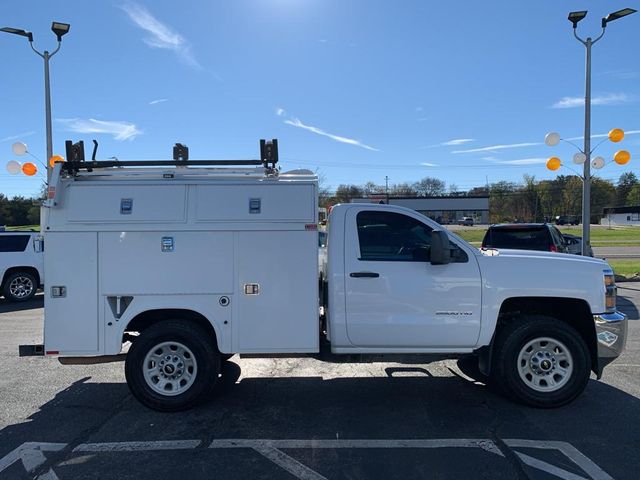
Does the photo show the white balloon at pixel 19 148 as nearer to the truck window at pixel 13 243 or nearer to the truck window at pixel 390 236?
the truck window at pixel 13 243

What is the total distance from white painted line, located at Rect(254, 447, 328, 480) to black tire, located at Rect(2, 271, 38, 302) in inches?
463

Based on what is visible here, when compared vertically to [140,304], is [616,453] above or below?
below

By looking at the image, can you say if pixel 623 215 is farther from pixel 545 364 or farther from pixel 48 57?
pixel 545 364

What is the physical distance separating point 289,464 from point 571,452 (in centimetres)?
224

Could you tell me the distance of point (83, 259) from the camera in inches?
196

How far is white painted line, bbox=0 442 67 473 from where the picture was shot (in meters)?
3.87

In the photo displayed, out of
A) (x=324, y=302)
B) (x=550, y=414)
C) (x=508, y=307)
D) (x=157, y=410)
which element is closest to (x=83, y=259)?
(x=157, y=410)

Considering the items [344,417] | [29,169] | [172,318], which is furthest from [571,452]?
[29,169]

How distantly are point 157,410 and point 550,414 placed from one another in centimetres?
386

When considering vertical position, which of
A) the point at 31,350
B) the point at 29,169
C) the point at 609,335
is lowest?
the point at 31,350

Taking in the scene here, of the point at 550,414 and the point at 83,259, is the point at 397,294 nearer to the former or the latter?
the point at 550,414

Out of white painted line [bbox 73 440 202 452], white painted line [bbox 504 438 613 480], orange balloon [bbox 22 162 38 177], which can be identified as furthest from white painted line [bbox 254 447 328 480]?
orange balloon [bbox 22 162 38 177]

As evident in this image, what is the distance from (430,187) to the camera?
4154 inches

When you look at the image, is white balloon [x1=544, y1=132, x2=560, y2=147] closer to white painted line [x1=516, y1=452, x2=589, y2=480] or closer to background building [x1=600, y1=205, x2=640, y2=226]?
white painted line [x1=516, y1=452, x2=589, y2=480]
